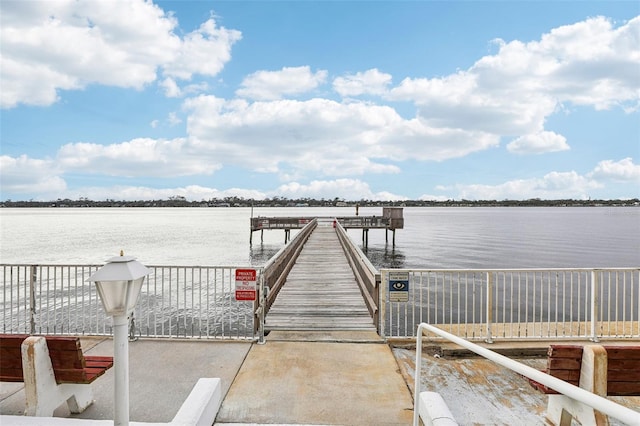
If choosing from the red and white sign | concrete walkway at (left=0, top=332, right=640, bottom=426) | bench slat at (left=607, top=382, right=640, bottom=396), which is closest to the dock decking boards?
concrete walkway at (left=0, top=332, right=640, bottom=426)

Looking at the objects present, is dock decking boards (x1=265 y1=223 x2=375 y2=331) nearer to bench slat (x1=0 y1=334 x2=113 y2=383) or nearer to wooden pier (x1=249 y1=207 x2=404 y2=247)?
bench slat (x1=0 y1=334 x2=113 y2=383)

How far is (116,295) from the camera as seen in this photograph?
2.81m

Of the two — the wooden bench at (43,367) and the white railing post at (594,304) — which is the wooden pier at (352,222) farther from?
the wooden bench at (43,367)

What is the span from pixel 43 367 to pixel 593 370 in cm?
581

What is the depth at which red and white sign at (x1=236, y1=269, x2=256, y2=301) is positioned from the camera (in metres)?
6.61

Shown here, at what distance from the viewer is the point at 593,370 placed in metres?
3.88

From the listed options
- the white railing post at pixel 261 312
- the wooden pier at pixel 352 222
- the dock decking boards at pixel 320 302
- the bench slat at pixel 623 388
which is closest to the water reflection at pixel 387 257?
the wooden pier at pixel 352 222

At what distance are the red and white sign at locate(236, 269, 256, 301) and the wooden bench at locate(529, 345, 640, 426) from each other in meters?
4.45

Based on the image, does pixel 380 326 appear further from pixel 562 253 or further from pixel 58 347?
pixel 562 253

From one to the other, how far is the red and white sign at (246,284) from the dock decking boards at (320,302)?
4.49 ft

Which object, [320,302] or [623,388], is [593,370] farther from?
[320,302]

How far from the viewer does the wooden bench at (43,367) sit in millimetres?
3955

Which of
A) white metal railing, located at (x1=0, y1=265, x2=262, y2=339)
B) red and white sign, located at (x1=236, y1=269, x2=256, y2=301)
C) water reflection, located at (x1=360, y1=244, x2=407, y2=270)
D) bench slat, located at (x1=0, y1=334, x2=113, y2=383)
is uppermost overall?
red and white sign, located at (x1=236, y1=269, x2=256, y2=301)

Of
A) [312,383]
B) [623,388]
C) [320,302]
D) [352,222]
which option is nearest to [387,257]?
[352,222]
